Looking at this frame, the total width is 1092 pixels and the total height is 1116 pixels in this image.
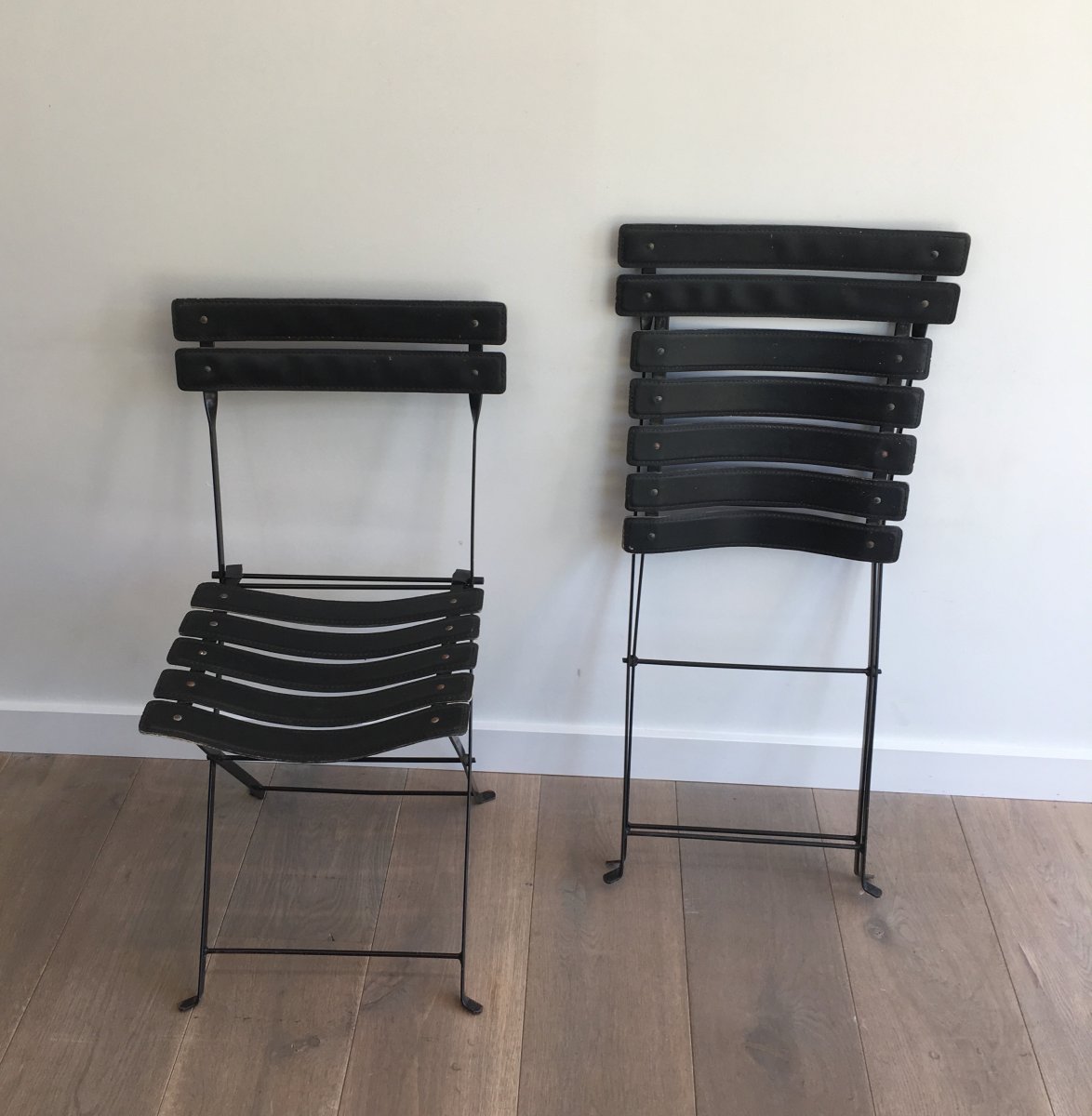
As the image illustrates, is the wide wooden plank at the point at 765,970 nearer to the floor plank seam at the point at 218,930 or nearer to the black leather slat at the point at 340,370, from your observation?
the floor plank seam at the point at 218,930

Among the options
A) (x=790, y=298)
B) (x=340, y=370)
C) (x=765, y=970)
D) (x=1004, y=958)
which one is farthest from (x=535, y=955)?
(x=790, y=298)

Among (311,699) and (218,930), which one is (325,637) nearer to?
(311,699)

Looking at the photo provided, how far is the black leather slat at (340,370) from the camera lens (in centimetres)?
172

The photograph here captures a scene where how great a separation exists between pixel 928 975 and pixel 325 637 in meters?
1.14

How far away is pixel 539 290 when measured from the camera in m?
1.73

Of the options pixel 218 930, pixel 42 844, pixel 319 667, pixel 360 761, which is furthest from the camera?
pixel 42 844

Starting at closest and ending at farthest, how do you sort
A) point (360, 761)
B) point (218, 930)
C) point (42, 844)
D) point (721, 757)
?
point (360, 761) → point (218, 930) → point (42, 844) → point (721, 757)

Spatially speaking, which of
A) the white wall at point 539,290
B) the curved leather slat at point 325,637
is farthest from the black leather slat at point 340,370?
the curved leather slat at point 325,637

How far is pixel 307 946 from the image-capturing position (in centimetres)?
176

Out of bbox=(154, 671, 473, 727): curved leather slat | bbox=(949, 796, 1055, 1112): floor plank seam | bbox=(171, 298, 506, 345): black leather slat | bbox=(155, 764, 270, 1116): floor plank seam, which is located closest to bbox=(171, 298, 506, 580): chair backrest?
bbox=(171, 298, 506, 345): black leather slat

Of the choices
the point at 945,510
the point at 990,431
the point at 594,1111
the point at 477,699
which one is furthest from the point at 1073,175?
the point at 594,1111

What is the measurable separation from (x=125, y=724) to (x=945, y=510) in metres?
1.66

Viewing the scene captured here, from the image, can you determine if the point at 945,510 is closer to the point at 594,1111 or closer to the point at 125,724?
the point at 594,1111

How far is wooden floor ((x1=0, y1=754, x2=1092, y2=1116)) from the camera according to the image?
5.05 ft
